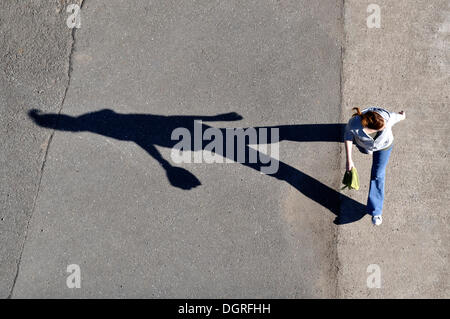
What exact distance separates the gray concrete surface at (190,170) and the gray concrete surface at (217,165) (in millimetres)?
18

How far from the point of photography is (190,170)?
217 inches

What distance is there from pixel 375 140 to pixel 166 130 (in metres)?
2.60

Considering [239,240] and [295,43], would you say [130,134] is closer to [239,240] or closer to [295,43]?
[239,240]

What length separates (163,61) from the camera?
18.4 feet

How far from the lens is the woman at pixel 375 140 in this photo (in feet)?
14.5

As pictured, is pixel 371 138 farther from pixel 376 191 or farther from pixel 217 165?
pixel 217 165

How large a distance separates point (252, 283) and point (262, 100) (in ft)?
7.80

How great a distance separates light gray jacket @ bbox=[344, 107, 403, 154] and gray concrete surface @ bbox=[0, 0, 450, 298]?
0.75 meters

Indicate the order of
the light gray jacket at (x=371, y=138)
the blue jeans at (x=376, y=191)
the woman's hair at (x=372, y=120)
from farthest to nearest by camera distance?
the blue jeans at (x=376, y=191)
the light gray jacket at (x=371, y=138)
the woman's hair at (x=372, y=120)

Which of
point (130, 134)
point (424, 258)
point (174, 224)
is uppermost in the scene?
point (130, 134)

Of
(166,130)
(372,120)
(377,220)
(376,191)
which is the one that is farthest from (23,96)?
(377,220)

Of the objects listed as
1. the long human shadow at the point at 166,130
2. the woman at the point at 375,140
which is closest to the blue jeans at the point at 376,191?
the woman at the point at 375,140

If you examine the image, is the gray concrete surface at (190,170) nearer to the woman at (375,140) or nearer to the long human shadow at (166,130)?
the long human shadow at (166,130)
